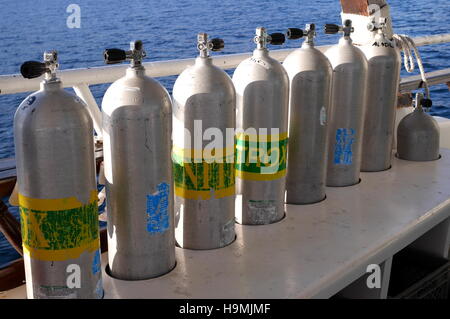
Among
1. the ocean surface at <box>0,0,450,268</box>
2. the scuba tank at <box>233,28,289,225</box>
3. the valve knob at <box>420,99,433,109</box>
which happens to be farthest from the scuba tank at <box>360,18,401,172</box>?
the ocean surface at <box>0,0,450,268</box>

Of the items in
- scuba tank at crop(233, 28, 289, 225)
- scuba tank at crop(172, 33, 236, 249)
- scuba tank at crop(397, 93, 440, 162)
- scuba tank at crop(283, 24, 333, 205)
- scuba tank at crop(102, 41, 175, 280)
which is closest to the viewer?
scuba tank at crop(102, 41, 175, 280)

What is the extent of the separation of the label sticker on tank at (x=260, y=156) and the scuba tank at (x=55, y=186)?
1.26 feet

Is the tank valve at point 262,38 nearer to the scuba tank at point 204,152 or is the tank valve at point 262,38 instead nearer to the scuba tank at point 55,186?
the scuba tank at point 204,152

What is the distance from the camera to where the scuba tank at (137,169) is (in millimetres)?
864

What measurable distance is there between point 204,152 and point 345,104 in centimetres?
51

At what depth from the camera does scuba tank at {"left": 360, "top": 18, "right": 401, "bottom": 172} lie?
1.44 metres

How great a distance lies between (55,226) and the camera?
2.61 feet

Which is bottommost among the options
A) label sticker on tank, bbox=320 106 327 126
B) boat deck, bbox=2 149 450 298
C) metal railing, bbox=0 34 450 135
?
boat deck, bbox=2 149 450 298

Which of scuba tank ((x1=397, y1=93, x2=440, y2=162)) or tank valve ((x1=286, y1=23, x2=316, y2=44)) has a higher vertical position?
tank valve ((x1=286, y1=23, x2=316, y2=44))

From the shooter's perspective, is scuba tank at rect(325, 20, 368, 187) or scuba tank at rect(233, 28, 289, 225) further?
scuba tank at rect(325, 20, 368, 187)

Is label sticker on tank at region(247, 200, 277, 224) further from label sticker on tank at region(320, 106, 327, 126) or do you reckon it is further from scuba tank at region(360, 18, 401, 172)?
scuba tank at region(360, 18, 401, 172)

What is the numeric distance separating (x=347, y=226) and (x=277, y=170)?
205 millimetres

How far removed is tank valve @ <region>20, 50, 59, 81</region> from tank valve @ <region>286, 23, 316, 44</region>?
0.57m

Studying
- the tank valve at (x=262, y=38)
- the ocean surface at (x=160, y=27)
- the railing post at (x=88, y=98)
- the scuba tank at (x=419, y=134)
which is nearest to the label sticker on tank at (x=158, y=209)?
the tank valve at (x=262, y=38)
